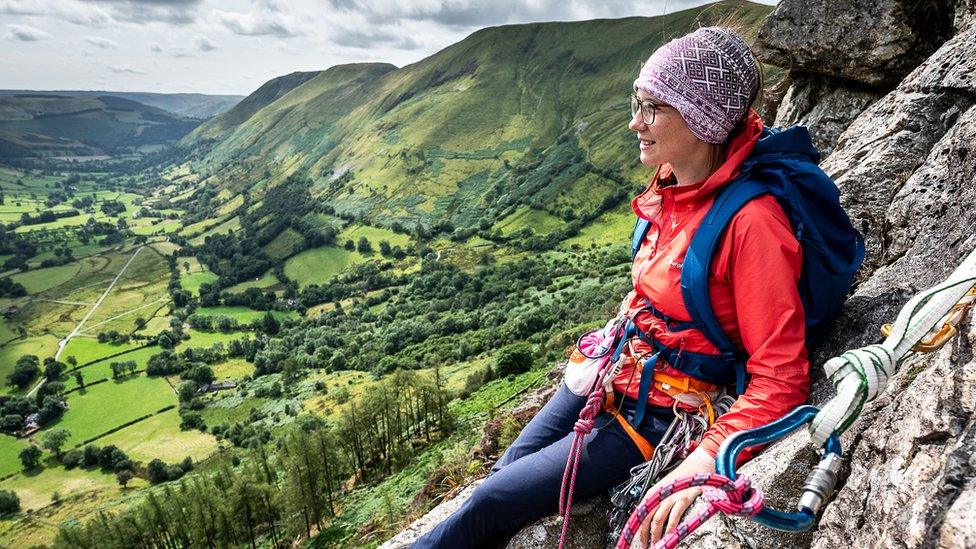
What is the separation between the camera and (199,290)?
170625 mm

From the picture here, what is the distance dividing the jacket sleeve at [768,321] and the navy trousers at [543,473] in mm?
1017

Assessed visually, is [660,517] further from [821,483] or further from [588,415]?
[588,415]

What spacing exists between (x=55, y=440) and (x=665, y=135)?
442ft

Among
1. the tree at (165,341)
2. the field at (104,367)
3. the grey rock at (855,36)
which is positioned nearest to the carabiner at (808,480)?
the grey rock at (855,36)

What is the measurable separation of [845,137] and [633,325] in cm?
491

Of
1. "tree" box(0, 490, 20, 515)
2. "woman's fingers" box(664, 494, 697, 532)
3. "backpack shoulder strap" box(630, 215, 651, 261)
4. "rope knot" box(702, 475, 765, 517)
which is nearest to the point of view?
"rope knot" box(702, 475, 765, 517)

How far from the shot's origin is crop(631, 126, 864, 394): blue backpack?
373 cm

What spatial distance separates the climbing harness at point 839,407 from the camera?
2.80 m

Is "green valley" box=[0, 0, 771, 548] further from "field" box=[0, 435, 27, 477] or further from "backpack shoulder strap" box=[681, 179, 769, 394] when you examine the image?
"backpack shoulder strap" box=[681, 179, 769, 394]

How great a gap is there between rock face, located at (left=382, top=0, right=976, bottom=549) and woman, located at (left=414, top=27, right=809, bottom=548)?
54cm

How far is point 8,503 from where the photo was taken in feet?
290

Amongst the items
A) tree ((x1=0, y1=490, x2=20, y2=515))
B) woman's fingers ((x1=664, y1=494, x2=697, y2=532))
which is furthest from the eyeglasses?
tree ((x1=0, y1=490, x2=20, y2=515))

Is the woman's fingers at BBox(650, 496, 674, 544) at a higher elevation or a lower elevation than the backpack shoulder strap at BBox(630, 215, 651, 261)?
lower

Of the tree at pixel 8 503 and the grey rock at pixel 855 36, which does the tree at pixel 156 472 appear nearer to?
the tree at pixel 8 503
